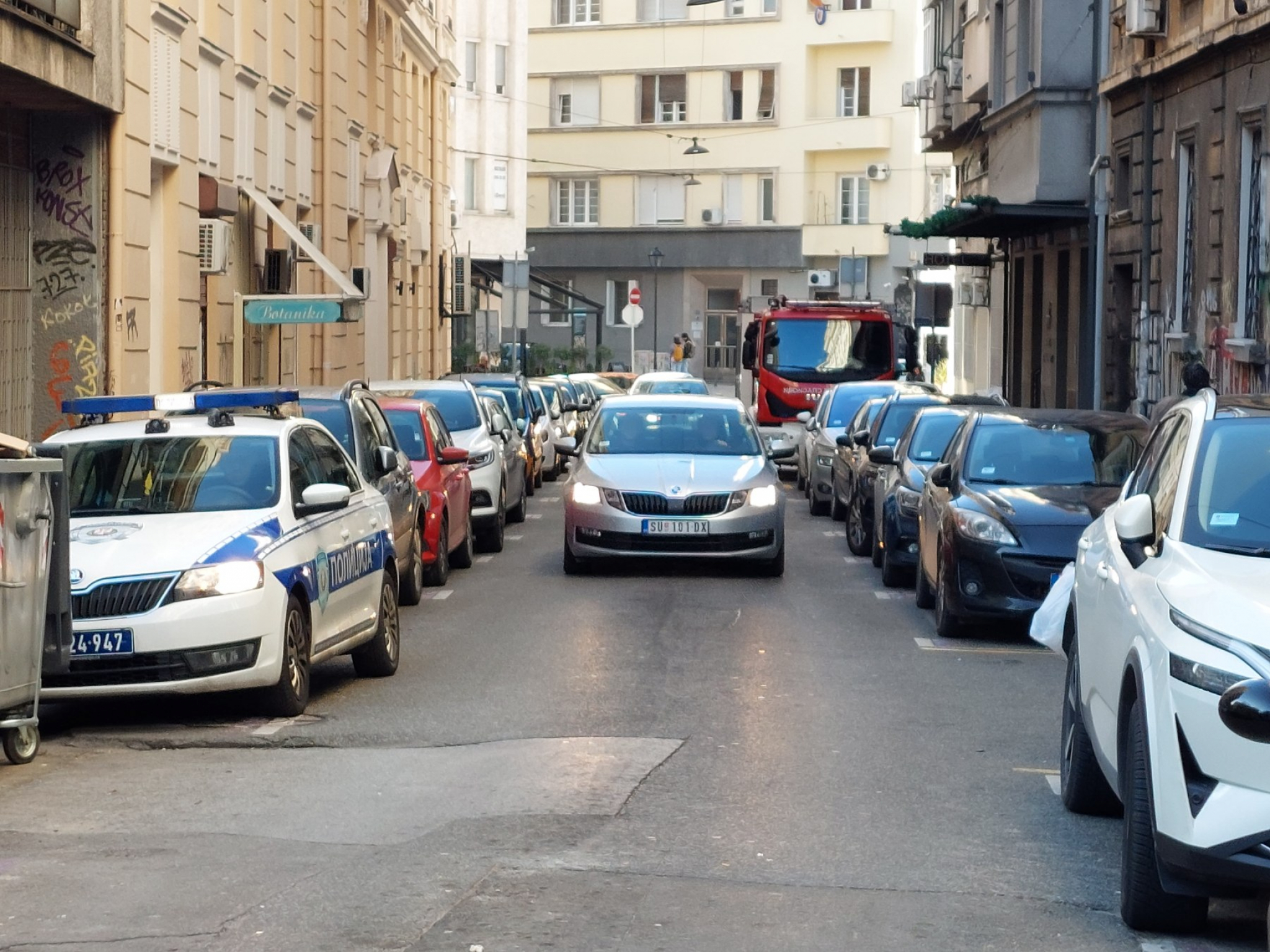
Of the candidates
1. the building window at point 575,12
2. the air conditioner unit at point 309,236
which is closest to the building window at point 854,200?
the building window at point 575,12

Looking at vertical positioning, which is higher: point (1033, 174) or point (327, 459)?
point (1033, 174)

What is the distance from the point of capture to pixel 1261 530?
659 cm

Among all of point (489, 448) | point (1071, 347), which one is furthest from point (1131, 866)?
point (1071, 347)

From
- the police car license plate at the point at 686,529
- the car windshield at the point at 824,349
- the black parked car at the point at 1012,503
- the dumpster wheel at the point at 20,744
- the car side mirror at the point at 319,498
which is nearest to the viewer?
the dumpster wheel at the point at 20,744

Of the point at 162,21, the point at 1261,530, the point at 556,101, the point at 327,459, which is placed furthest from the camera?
the point at 556,101

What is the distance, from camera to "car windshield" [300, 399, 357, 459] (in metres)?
14.9

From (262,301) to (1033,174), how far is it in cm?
1300

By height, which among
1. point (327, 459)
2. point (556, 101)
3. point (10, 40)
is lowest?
point (327, 459)

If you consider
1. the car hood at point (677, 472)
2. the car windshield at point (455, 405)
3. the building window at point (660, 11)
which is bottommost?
the car hood at point (677, 472)

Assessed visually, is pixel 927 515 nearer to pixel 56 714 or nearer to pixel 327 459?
pixel 327 459

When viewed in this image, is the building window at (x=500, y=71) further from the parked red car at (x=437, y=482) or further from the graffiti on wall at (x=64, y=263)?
the parked red car at (x=437, y=482)

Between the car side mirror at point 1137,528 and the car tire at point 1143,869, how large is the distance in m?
0.75

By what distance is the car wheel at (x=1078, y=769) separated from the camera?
25.5ft

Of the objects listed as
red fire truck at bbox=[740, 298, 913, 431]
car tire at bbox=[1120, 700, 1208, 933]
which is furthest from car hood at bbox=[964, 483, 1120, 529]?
red fire truck at bbox=[740, 298, 913, 431]
